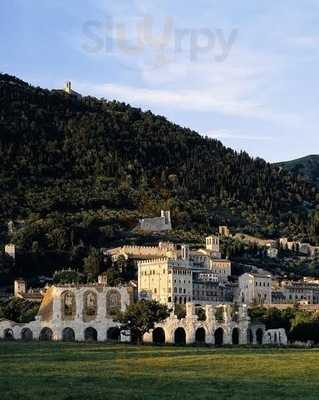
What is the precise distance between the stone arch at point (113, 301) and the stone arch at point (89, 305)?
1277 millimetres

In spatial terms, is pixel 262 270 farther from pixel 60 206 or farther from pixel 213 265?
pixel 60 206

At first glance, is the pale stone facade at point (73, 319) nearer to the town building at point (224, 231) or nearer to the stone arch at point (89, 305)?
the stone arch at point (89, 305)

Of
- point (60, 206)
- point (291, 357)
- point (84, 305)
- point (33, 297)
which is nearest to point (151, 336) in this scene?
point (84, 305)

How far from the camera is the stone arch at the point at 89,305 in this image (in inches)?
3829

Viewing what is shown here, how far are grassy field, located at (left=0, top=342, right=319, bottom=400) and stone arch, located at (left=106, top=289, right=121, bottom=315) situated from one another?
3147 cm

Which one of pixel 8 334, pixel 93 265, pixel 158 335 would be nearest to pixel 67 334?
pixel 8 334

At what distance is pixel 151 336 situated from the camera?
9788cm

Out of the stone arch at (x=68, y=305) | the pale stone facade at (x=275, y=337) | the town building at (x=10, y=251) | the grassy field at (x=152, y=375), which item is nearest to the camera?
the grassy field at (x=152, y=375)

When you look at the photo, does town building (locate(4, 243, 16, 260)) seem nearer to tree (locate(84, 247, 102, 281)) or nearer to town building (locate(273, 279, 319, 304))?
tree (locate(84, 247, 102, 281))

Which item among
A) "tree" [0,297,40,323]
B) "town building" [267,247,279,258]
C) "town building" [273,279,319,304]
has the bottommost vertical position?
"tree" [0,297,40,323]

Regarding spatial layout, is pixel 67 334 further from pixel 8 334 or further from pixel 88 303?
pixel 8 334

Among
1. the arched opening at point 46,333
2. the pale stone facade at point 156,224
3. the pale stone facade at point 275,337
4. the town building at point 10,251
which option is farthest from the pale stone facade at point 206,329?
the pale stone facade at point 156,224

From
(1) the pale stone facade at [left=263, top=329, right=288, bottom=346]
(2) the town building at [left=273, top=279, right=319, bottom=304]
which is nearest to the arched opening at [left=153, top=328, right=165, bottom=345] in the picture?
(1) the pale stone facade at [left=263, top=329, right=288, bottom=346]

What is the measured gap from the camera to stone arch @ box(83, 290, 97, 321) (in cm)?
9725
